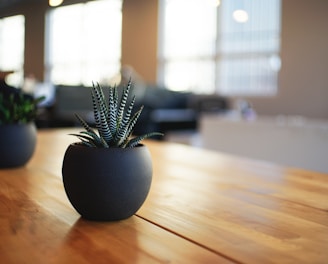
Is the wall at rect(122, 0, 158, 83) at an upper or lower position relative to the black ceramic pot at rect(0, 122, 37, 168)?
upper

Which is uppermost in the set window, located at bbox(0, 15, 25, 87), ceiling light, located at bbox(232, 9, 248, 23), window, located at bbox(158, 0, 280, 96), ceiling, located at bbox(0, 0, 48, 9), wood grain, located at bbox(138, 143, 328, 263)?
ceiling light, located at bbox(232, 9, 248, 23)

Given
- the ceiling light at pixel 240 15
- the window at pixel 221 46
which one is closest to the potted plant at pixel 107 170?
the window at pixel 221 46

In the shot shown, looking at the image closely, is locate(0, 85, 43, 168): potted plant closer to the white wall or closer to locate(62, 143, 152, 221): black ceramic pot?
locate(62, 143, 152, 221): black ceramic pot

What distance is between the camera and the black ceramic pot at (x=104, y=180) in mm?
550

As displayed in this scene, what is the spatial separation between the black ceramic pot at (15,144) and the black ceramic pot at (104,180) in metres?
0.41

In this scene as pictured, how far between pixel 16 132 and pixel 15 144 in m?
0.03

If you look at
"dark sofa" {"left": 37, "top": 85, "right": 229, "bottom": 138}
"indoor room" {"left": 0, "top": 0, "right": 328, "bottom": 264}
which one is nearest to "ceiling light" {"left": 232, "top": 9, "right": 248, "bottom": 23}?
"dark sofa" {"left": 37, "top": 85, "right": 229, "bottom": 138}

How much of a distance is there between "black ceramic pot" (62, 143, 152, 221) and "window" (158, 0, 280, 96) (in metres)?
4.76

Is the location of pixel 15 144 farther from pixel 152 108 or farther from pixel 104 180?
pixel 152 108

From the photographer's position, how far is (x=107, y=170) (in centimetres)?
55

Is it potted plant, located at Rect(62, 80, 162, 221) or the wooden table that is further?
potted plant, located at Rect(62, 80, 162, 221)

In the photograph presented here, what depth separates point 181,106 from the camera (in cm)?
630

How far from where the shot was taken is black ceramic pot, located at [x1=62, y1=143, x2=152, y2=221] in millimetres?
550

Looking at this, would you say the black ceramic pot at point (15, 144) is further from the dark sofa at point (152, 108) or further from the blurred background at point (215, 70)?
the dark sofa at point (152, 108)
